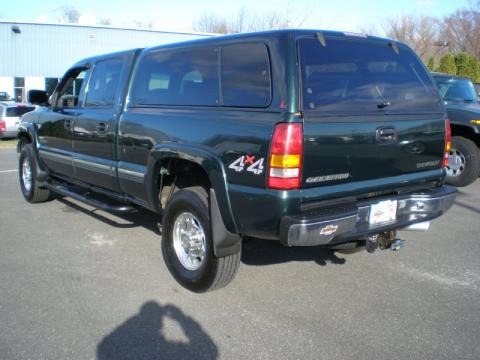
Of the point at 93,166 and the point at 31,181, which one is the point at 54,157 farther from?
the point at 93,166

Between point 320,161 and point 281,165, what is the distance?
0.29 metres

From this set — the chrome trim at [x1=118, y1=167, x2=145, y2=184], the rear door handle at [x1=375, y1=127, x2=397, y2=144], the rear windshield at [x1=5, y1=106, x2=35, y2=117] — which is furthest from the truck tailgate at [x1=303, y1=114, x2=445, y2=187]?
the rear windshield at [x1=5, y1=106, x2=35, y2=117]

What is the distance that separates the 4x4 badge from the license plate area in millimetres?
417

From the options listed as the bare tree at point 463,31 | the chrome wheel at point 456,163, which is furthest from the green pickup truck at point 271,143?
the bare tree at point 463,31

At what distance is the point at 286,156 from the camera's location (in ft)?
9.89

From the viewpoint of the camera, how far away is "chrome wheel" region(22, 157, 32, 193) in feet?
22.2

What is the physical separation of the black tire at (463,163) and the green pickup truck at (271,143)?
457cm

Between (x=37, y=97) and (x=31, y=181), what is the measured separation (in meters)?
1.34

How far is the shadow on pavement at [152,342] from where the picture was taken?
2.98 meters

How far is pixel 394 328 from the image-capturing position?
10.9 feet

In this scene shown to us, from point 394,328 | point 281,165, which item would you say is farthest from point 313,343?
point 281,165

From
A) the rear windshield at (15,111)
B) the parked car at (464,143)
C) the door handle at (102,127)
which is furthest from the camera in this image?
the rear windshield at (15,111)

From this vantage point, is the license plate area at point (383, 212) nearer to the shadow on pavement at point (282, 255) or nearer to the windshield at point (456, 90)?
the shadow on pavement at point (282, 255)

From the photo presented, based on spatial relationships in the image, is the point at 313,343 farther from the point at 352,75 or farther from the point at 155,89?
the point at 155,89
